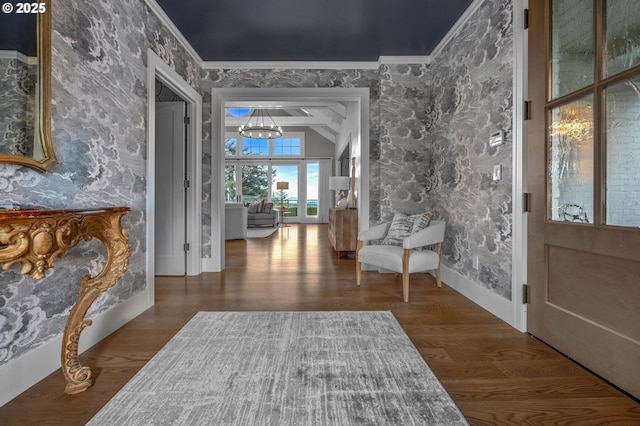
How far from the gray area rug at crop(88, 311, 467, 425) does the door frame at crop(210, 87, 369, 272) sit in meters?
1.91

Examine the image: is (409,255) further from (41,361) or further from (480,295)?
(41,361)

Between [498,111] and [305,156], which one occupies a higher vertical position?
[305,156]

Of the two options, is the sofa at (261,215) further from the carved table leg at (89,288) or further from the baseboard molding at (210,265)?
the carved table leg at (89,288)

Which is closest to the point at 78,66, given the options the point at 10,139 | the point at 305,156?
the point at 10,139

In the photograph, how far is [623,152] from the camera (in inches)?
63.8

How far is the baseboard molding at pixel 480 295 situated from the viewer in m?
2.48

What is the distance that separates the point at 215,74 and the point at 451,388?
4.14 metres

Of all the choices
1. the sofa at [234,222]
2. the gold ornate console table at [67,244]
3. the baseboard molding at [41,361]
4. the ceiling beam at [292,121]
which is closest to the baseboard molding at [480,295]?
the gold ornate console table at [67,244]

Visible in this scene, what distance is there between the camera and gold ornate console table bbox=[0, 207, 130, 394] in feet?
3.83

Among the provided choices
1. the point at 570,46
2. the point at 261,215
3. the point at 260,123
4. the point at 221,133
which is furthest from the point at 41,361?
the point at 260,123

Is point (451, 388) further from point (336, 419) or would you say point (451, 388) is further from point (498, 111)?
point (498, 111)

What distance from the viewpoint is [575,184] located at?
192 cm

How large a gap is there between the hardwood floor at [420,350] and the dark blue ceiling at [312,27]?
8.50 feet

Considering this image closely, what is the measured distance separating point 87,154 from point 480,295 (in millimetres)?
3071
